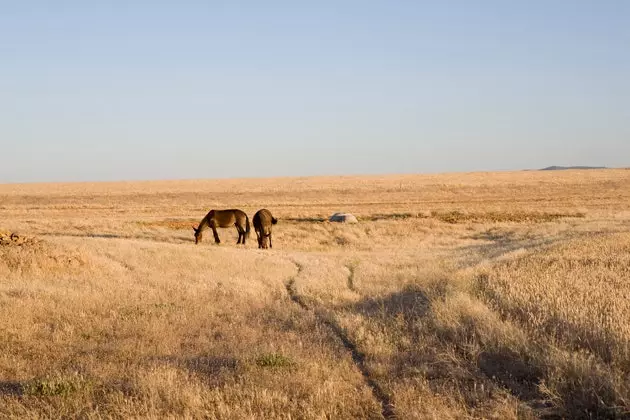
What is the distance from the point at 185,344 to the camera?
911 centimetres

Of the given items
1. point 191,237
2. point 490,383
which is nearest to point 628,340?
point 490,383

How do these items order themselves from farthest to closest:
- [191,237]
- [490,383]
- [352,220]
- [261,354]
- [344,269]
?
[352,220], [191,237], [344,269], [261,354], [490,383]

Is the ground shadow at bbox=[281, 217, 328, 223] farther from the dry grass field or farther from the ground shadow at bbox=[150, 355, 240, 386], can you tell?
the ground shadow at bbox=[150, 355, 240, 386]

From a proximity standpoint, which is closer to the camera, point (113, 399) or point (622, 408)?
point (622, 408)

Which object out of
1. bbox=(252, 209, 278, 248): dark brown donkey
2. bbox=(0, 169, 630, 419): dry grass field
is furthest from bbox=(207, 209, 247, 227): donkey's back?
bbox=(0, 169, 630, 419): dry grass field

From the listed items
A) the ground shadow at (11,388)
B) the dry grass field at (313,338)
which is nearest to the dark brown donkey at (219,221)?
the dry grass field at (313,338)

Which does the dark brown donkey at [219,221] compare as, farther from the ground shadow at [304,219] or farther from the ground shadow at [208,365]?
the ground shadow at [208,365]

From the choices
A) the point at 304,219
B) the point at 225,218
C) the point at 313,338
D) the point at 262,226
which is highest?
the point at 225,218

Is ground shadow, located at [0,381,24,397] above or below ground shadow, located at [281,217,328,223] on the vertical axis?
above

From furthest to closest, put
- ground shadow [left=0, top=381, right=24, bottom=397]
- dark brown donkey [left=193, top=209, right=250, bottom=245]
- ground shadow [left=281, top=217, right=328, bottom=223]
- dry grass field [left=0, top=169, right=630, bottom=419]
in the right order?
ground shadow [left=281, top=217, right=328, bottom=223], dark brown donkey [left=193, top=209, right=250, bottom=245], ground shadow [left=0, top=381, right=24, bottom=397], dry grass field [left=0, top=169, right=630, bottom=419]

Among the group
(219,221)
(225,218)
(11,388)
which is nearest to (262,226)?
(225,218)

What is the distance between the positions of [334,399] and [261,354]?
1811mm

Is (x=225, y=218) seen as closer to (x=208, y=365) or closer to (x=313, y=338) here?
(x=313, y=338)

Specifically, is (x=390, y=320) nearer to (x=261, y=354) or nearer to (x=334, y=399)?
(x=261, y=354)
